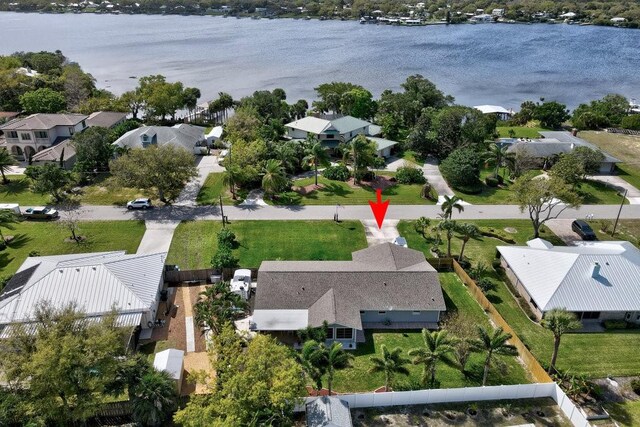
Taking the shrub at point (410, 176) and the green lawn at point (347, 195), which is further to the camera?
the shrub at point (410, 176)

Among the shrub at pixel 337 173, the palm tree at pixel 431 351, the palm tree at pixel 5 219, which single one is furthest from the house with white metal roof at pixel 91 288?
the shrub at pixel 337 173

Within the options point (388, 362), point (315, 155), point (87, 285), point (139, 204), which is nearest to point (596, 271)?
point (388, 362)

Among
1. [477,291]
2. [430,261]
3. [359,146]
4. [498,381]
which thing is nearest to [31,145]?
[359,146]

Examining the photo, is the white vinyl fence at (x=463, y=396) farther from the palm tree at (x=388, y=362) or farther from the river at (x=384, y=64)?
the river at (x=384, y=64)

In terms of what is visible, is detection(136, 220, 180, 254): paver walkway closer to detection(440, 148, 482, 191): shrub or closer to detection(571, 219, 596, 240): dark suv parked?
detection(440, 148, 482, 191): shrub

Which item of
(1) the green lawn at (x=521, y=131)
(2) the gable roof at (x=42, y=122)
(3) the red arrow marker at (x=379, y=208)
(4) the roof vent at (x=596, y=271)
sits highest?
(2) the gable roof at (x=42, y=122)

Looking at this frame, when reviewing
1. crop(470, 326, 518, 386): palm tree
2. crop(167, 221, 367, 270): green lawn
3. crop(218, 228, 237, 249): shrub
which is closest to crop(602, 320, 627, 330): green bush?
crop(470, 326, 518, 386): palm tree

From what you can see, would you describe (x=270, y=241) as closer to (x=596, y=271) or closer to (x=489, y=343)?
(x=489, y=343)
